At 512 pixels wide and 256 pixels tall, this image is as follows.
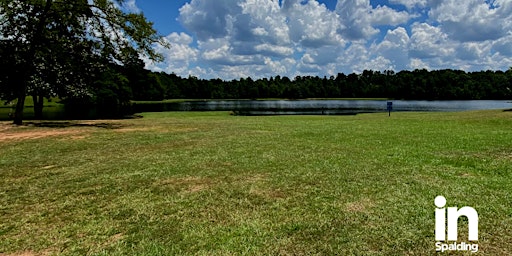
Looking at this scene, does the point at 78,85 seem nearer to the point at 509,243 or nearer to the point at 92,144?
the point at 92,144

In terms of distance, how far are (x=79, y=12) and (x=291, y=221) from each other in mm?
26322

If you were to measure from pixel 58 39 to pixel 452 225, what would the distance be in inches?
1142

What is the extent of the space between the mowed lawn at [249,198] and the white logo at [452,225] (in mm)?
107

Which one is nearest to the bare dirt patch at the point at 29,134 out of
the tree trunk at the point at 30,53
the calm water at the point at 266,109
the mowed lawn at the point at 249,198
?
the mowed lawn at the point at 249,198

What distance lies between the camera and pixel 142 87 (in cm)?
11900

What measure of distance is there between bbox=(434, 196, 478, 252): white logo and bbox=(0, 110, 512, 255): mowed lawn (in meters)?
0.11

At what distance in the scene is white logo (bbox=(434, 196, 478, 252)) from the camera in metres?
4.95

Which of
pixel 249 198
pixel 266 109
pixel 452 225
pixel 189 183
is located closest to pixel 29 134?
pixel 189 183

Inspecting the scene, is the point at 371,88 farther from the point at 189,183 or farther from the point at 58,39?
the point at 189,183

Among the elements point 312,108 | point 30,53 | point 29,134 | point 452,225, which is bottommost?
point 452,225

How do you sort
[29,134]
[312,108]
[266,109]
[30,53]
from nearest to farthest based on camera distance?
[29,134]
[30,53]
[266,109]
[312,108]

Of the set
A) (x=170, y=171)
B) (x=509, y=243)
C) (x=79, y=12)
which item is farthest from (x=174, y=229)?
(x=79, y=12)

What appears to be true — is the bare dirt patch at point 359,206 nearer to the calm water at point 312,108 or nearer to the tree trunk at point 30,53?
the tree trunk at point 30,53

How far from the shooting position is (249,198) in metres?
7.35
